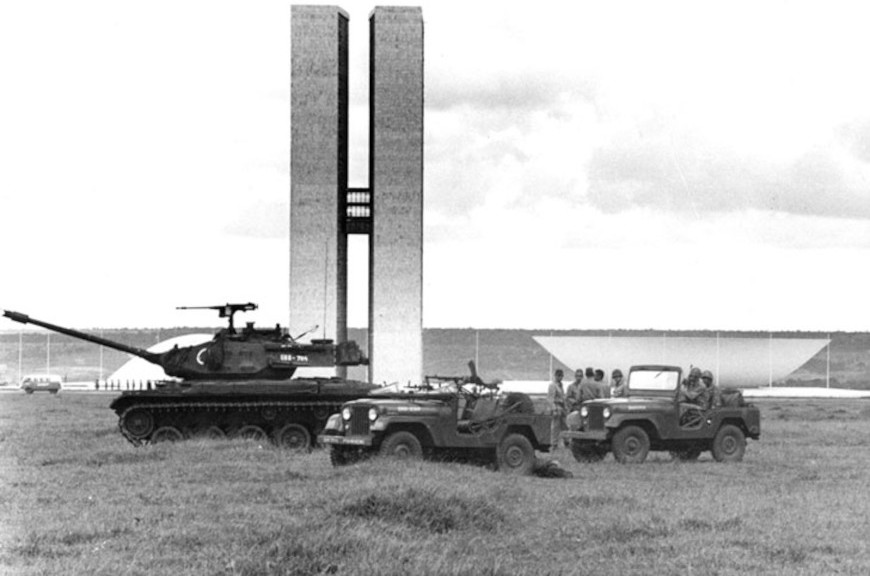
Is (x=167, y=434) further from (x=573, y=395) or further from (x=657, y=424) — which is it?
(x=657, y=424)

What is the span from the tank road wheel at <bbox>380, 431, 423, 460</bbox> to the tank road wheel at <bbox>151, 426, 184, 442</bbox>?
6.64 meters

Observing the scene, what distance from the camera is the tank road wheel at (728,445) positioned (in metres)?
19.5

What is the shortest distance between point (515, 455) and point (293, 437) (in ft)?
20.6

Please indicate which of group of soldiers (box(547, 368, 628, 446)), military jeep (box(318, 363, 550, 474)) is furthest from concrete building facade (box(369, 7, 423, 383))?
military jeep (box(318, 363, 550, 474))

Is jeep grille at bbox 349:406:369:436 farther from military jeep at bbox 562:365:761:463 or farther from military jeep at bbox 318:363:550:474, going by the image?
military jeep at bbox 562:365:761:463

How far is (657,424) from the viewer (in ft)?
62.3

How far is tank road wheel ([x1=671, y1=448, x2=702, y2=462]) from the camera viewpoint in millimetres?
19766

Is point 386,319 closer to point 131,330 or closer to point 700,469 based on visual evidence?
point 700,469

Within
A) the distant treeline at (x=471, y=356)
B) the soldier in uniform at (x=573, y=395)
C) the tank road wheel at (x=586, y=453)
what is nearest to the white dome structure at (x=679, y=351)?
the distant treeline at (x=471, y=356)

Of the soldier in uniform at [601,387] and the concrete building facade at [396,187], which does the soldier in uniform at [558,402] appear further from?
the concrete building facade at [396,187]

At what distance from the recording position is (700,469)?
59.3 ft

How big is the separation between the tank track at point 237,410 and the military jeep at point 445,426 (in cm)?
503

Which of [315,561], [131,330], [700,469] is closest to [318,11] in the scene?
[700,469]

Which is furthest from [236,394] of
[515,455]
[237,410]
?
[515,455]
